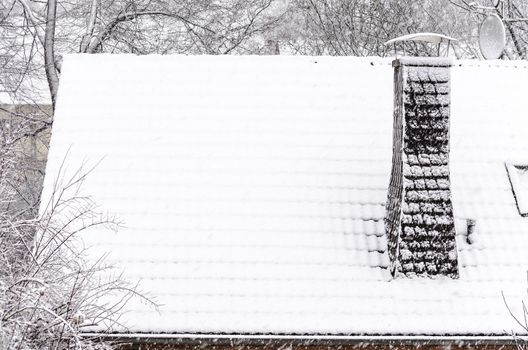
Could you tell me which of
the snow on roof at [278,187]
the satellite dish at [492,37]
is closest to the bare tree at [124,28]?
the snow on roof at [278,187]

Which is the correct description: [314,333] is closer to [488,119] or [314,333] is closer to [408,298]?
[408,298]

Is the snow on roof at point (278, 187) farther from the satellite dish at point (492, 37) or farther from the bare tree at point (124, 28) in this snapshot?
the bare tree at point (124, 28)

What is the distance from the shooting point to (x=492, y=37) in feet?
35.9

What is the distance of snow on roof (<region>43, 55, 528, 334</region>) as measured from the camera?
26.6 ft

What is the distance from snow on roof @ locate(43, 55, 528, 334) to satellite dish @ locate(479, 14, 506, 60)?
1.37ft

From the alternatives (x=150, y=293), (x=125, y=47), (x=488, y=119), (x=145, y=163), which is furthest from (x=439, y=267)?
(x=125, y=47)

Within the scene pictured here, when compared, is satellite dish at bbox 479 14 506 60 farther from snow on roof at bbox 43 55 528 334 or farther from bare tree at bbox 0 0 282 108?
bare tree at bbox 0 0 282 108

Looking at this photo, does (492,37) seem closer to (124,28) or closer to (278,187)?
(278,187)

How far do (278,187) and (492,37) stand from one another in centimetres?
451

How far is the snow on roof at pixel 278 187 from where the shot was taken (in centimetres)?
812

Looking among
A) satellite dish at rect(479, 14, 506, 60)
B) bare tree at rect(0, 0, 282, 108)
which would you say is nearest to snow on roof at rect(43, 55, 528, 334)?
satellite dish at rect(479, 14, 506, 60)

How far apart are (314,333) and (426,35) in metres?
3.92

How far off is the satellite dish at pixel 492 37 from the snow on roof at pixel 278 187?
419mm

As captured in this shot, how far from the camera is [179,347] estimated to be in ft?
26.4
